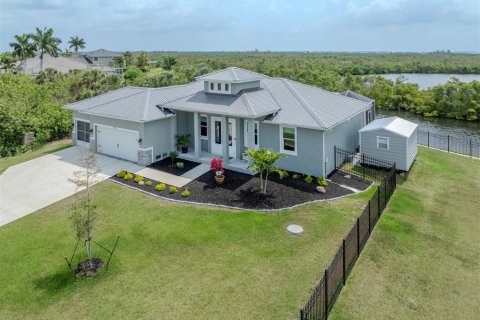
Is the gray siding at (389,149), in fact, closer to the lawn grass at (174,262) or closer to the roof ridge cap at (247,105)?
the lawn grass at (174,262)

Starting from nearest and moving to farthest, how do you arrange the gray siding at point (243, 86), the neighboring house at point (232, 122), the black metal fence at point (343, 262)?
the black metal fence at point (343, 262) < the neighboring house at point (232, 122) < the gray siding at point (243, 86)

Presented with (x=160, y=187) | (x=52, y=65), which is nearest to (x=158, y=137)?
(x=160, y=187)

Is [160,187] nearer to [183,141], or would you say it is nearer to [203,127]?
[183,141]

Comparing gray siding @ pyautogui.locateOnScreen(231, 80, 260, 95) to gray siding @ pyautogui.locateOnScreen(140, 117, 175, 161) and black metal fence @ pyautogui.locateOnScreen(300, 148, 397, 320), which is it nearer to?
gray siding @ pyautogui.locateOnScreen(140, 117, 175, 161)

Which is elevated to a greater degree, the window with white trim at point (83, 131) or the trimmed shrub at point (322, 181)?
the window with white trim at point (83, 131)

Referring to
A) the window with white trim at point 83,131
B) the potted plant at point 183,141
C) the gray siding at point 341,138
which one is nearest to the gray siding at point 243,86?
the potted plant at point 183,141

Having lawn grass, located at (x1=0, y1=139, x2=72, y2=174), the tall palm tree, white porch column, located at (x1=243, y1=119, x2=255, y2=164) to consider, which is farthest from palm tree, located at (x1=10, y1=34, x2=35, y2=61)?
white porch column, located at (x1=243, y1=119, x2=255, y2=164)
